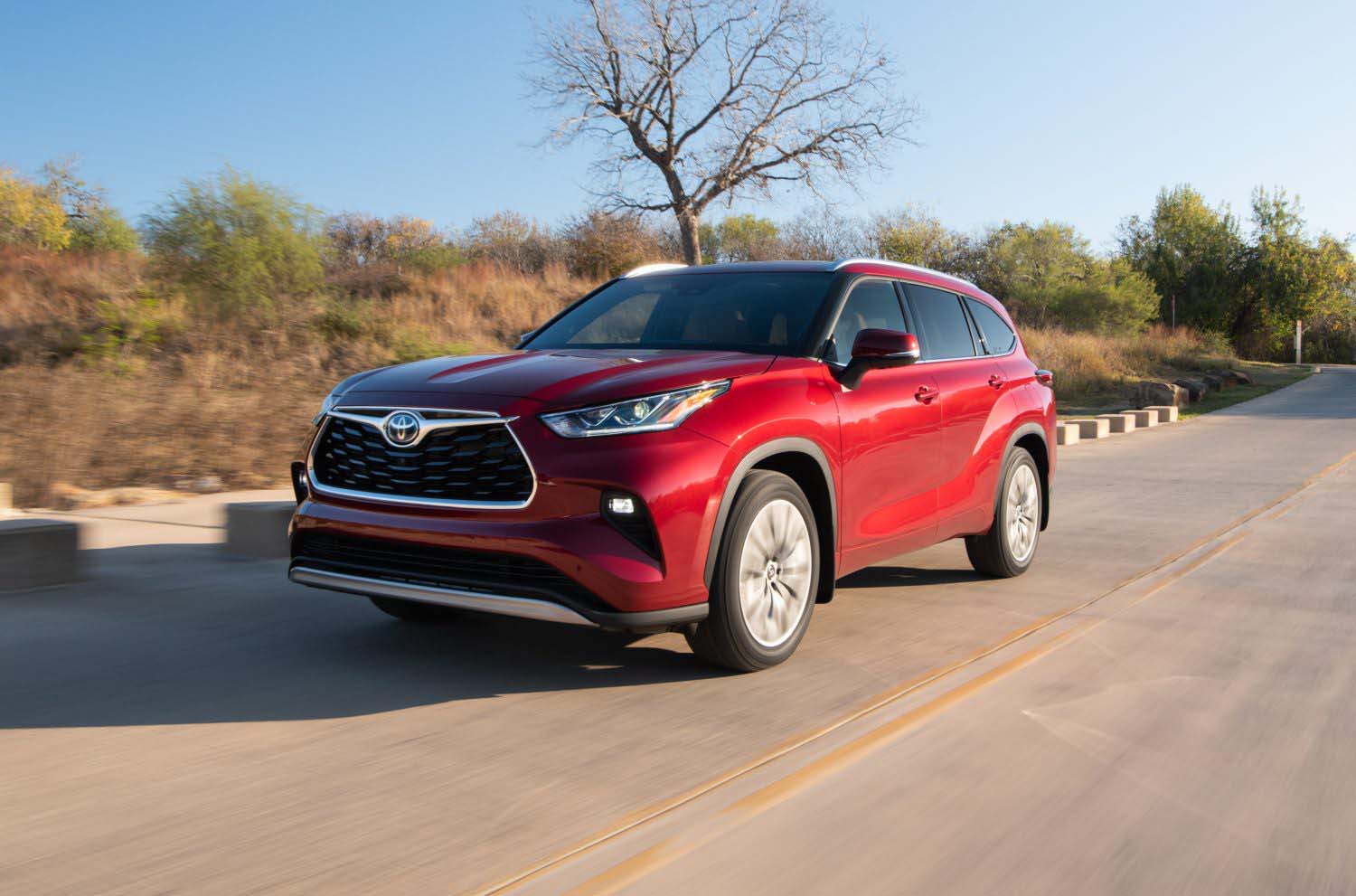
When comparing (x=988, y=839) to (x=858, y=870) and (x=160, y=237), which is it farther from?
(x=160, y=237)

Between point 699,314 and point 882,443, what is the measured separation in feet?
3.58

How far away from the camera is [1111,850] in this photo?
318 centimetres

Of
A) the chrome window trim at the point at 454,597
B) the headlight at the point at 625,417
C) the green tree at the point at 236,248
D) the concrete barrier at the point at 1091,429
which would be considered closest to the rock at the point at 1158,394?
the concrete barrier at the point at 1091,429

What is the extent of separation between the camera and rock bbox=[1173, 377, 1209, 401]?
95.4 ft

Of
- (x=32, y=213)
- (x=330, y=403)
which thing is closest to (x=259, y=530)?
(x=330, y=403)

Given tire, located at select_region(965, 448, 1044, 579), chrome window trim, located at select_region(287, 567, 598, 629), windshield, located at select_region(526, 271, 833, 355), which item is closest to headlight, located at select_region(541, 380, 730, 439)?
chrome window trim, located at select_region(287, 567, 598, 629)

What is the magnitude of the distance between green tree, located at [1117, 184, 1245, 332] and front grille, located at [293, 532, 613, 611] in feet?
222

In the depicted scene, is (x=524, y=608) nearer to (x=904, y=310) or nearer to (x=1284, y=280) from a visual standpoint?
(x=904, y=310)

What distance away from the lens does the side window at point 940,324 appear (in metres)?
6.39

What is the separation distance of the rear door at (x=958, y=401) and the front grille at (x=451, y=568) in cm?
258

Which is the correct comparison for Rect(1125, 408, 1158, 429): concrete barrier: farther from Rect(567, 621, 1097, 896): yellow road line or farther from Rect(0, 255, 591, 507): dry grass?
Rect(567, 621, 1097, 896): yellow road line

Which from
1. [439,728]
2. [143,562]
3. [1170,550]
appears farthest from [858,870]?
[1170,550]

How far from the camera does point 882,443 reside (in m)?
5.58

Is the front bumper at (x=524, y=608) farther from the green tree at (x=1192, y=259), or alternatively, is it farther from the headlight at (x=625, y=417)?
the green tree at (x=1192, y=259)
